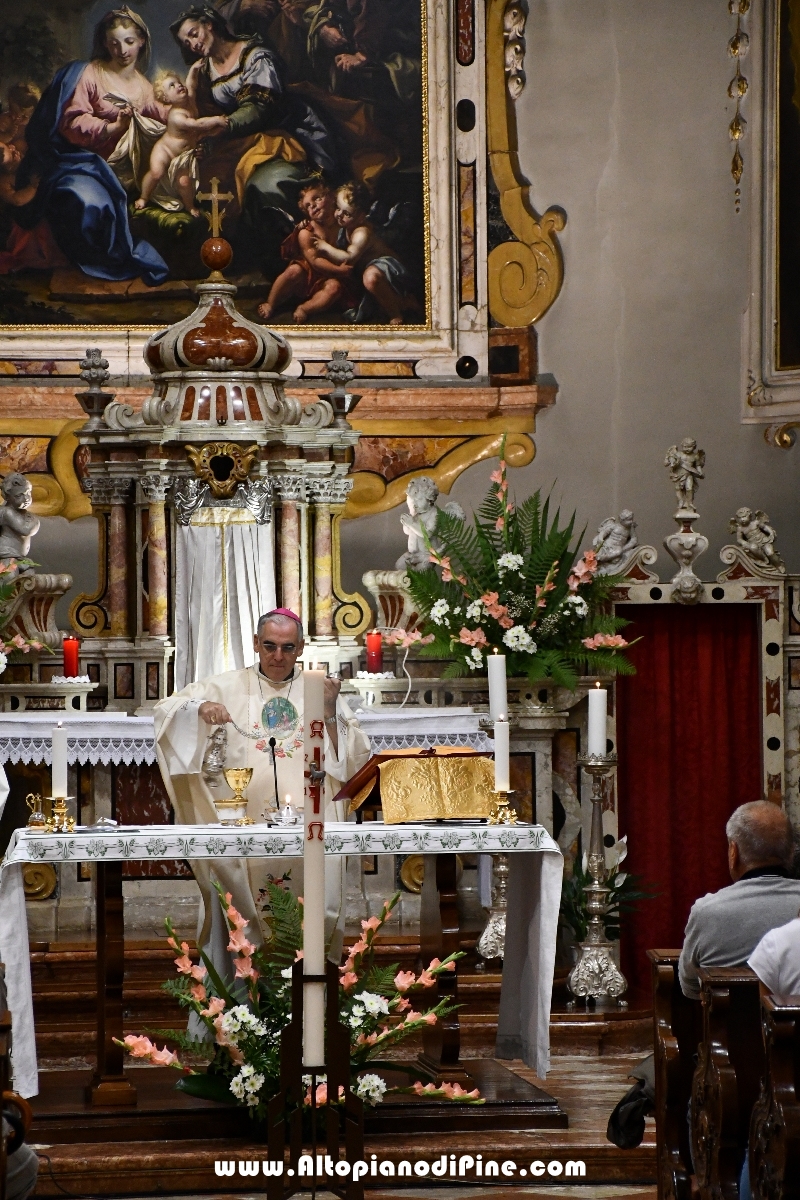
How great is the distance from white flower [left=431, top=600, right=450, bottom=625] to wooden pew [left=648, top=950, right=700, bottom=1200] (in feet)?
13.9

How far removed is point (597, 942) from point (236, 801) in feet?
7.72

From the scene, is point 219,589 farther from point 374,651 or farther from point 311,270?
point 311,270

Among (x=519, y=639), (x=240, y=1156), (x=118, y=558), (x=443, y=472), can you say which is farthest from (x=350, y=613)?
(x=240, y=1156)

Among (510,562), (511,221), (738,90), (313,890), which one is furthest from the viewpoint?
(511,221)

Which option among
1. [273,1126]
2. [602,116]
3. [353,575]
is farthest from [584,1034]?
[602,116]

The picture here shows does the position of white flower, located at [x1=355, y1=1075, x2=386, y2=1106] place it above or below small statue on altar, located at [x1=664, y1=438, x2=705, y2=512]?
Answer: below

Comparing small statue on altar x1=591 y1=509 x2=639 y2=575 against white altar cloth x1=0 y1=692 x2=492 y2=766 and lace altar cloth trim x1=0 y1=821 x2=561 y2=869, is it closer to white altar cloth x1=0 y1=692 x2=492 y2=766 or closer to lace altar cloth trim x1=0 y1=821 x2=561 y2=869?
white altar cloth x1=0 y1=692 x2=492 y2=766

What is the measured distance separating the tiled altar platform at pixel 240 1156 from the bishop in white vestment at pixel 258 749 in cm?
112

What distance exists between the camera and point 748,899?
482cm

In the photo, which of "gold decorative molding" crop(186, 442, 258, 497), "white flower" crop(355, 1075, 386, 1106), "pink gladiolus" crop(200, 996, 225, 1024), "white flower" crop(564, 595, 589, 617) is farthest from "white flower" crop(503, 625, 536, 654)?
"pink gladiolus" crop(200, 996, 225, 1024)

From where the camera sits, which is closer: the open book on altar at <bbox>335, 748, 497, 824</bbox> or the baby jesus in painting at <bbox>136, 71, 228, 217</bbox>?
the open book on altar at <bbox>335, 748, 497, 824</bbox>

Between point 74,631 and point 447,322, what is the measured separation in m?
3.62

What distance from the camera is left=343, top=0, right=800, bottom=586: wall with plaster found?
1223 cm

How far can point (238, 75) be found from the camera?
12.4 m
